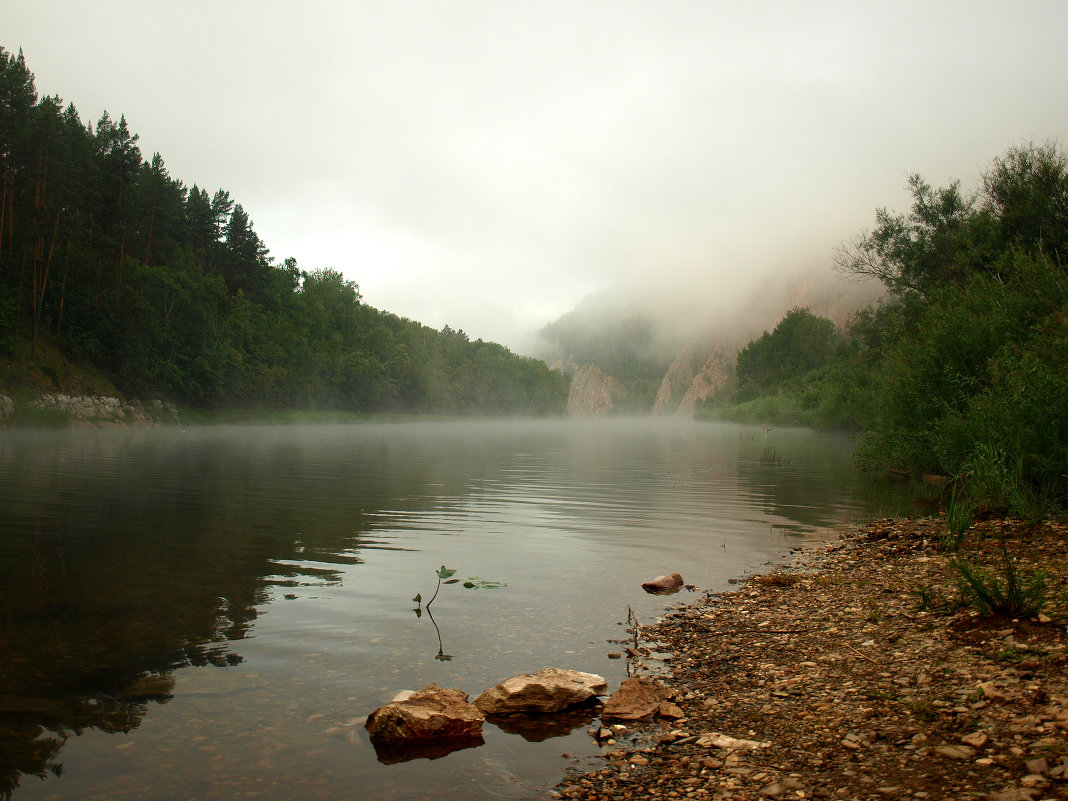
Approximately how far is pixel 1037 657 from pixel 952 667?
0.65 meters

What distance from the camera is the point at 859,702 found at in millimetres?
5723

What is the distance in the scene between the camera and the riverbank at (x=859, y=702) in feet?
14.4

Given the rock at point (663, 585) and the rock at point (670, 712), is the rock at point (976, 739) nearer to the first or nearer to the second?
the rock at point (670, 712)

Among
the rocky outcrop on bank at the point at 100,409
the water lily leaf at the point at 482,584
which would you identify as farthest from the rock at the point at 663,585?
the rocky outcrop on bank at the point at 100,409

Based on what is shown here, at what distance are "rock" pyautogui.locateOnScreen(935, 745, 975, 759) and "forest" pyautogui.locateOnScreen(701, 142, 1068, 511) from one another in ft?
32.6

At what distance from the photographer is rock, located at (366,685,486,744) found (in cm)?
568

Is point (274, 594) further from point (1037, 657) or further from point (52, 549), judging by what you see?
point (1037, 657)

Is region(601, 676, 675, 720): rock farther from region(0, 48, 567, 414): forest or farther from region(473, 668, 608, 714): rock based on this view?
region(0, 48, 567, 414): forest

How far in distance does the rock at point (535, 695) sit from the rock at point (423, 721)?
27 cm

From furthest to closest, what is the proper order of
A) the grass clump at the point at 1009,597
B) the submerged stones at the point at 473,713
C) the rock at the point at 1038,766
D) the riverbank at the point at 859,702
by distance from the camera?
the grass clump at the point at 1009,597
the submerged stones at the point at 473,713
the riverbank at the point at 859,702
the rock at the point at 1038,766

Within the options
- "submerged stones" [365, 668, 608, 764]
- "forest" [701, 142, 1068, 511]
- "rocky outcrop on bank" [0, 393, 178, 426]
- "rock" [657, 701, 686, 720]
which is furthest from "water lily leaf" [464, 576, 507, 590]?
"rocky outcrop on bank" [0, 393, 178, 426]

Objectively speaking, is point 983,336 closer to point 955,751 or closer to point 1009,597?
point 1009,597

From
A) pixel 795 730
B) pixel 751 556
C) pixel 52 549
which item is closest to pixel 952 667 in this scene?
pixel 795 730

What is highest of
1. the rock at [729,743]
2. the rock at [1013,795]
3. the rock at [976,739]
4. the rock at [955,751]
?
the rock at [1013,795]
